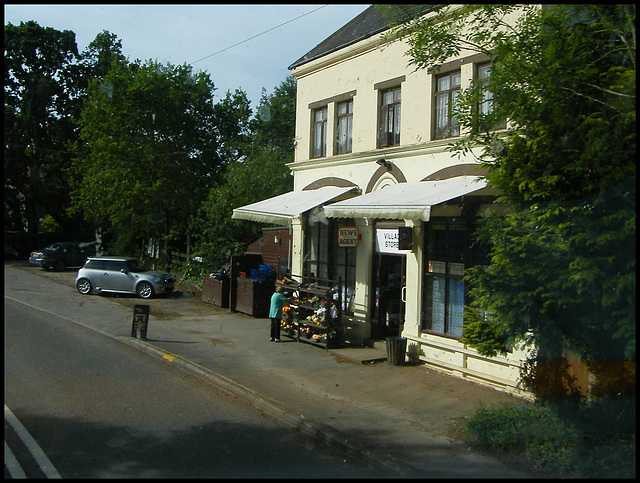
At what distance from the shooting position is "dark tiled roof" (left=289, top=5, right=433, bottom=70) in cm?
1369

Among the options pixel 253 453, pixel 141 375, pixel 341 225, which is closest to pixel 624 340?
pixel 253 453

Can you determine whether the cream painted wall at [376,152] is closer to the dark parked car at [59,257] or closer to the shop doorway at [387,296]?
the shop doorway at [387,296]

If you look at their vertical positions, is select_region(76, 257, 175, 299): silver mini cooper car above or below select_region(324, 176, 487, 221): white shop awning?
below

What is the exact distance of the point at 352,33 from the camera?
1495 cm

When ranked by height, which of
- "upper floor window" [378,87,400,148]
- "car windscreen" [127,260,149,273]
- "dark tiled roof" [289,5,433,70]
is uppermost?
"dark tiled roof" [289,5,433,70]

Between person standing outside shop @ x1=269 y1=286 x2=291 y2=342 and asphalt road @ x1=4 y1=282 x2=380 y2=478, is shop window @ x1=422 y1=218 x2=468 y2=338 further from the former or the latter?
asphalt road @ x1=4 y1=282 x2=380 y2=478

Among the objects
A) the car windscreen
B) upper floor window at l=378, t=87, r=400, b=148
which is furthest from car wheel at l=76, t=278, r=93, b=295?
upper floor window at l=378, t=87, r=400, b=148

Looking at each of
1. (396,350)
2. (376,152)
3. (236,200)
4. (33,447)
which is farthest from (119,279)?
(33,447)

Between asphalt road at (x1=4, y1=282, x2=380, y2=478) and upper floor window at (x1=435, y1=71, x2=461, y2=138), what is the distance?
6.71 meters

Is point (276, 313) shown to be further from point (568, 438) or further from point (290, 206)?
point (568, 438)

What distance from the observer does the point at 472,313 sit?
722 centimetres

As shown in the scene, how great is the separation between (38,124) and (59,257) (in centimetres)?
945

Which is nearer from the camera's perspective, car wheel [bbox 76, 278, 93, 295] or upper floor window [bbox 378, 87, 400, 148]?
upper floor window [bbox 378, 87, 400, 148]

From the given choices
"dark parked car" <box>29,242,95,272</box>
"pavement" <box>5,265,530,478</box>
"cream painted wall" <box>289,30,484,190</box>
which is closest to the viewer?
"pavement" <box>5,265,530,478</box>
